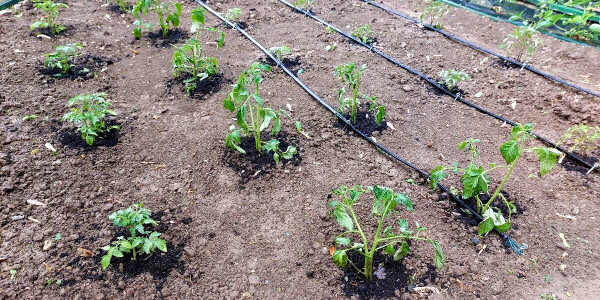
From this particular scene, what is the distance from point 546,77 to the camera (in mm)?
3965

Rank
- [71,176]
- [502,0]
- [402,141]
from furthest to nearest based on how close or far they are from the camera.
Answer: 1. [502,0]
2. [402,141]
3. [71,176]

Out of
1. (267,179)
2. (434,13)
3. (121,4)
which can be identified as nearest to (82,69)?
(121,4)

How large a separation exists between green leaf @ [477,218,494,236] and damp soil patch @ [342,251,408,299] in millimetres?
581

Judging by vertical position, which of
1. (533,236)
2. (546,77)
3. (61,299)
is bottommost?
(61,299)

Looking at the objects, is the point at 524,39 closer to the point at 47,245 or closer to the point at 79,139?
the point at 79,139

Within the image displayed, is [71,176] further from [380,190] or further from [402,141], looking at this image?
[402,141]

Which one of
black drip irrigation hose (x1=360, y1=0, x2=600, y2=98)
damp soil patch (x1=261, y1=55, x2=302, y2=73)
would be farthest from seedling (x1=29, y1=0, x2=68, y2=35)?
black drip irrigation hose (x1=360, y1=0, x2=600, y2=98)

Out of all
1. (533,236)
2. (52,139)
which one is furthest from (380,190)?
(52,139)

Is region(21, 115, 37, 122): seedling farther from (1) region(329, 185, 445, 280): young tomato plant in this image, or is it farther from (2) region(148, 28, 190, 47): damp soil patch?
(1) region(329, 185, 445, 280): young tomato plant

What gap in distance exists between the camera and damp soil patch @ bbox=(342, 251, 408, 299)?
7.33ft

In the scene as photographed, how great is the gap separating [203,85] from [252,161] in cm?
126

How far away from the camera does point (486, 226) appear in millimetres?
2459

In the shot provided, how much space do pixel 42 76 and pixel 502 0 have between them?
600 centimetres

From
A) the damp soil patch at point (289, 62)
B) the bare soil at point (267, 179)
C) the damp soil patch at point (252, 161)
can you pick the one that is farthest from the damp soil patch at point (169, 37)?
the damp soil patch at point (252, 161)
